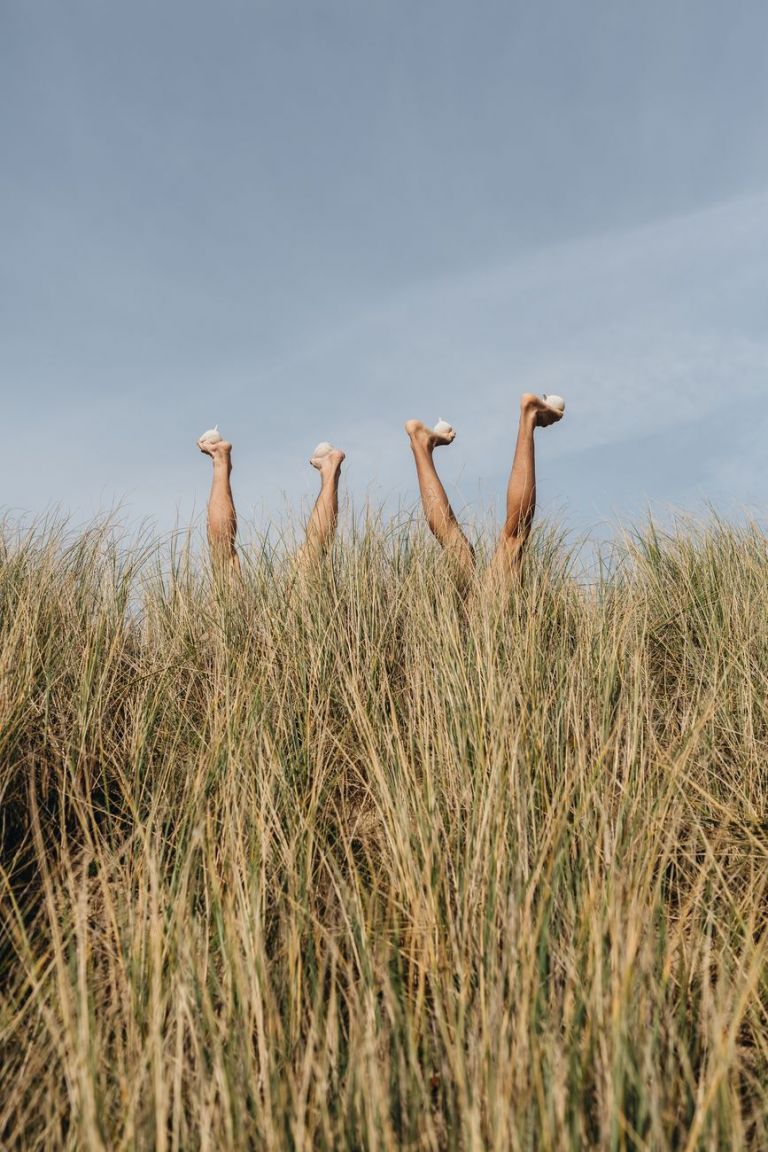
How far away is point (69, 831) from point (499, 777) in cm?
118

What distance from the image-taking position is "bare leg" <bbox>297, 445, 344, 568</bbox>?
3217 mm

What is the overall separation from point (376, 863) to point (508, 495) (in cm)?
221

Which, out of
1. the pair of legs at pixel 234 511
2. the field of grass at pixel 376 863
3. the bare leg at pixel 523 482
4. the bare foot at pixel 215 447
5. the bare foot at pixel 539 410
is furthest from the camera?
the bare foot at pixel 215 447

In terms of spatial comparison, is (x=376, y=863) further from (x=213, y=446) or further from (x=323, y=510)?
(x=213, y=446)

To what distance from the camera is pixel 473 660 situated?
7.68ft

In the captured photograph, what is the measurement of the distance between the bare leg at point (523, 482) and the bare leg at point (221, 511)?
1.23 m

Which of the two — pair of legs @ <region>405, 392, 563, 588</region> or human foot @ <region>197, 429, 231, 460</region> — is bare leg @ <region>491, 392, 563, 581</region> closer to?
pair of legs @ <region>405, 392, 563, 588</region>

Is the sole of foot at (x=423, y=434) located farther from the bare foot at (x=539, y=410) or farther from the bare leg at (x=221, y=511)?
the bare leg at (x=221, y=511)

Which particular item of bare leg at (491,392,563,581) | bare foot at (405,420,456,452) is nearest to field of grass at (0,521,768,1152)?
bare leg at (491,392,563,581)

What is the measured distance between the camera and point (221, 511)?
4137 mm

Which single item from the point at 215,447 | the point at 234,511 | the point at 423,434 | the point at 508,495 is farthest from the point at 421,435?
the point at 215,447

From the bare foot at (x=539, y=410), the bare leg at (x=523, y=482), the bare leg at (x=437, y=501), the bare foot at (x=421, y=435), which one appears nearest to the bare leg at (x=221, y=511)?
the bare leg at (x=437, y=501)

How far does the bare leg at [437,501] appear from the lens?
3225 mm

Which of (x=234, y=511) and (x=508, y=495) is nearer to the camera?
(x=508, y=495)
